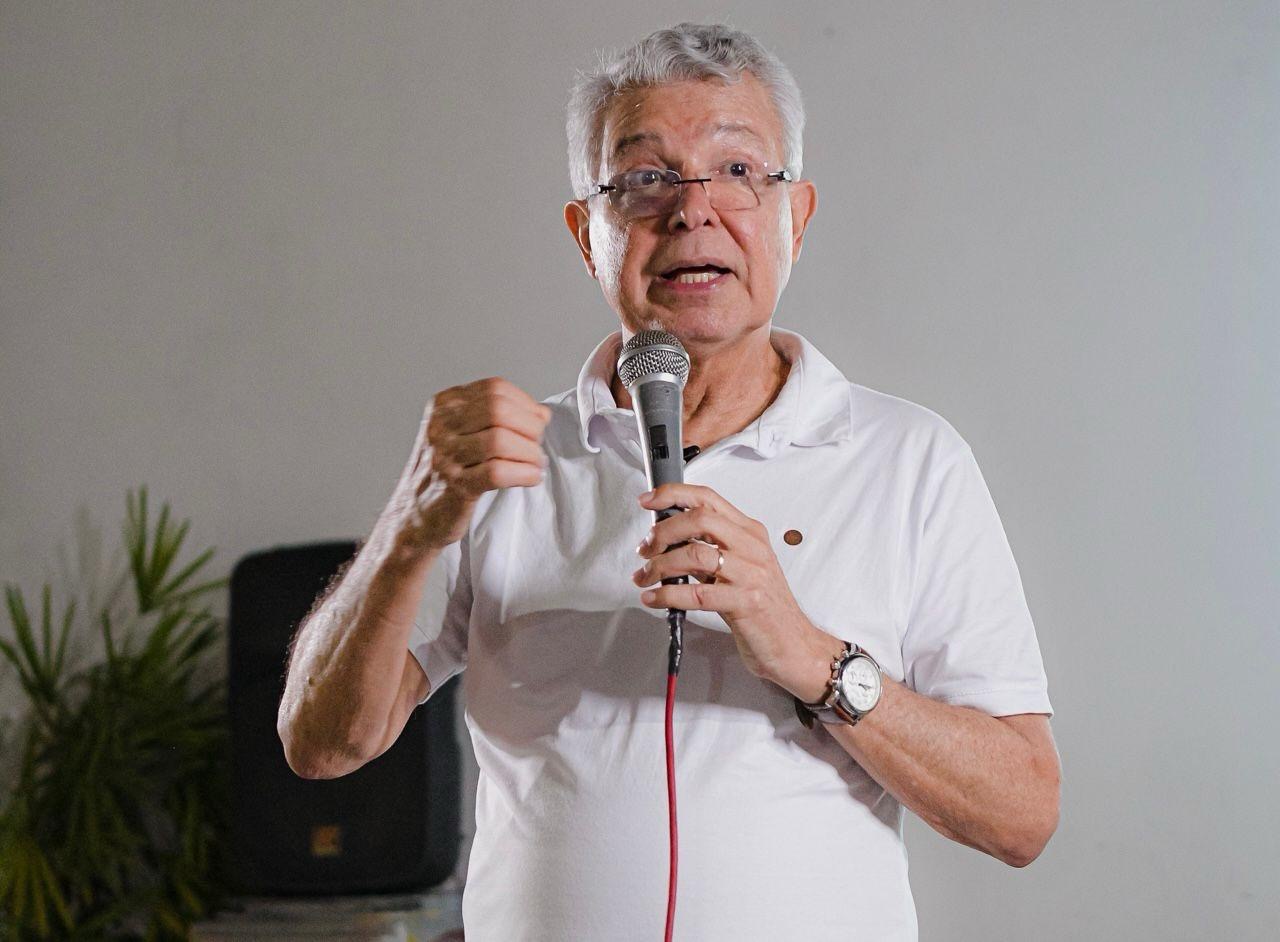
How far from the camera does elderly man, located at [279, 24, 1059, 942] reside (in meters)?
1.21

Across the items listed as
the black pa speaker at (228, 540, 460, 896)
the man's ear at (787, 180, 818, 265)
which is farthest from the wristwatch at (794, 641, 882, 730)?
the black pa speaker at (228, 540, 460, 896)

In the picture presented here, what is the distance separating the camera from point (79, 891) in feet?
11.0

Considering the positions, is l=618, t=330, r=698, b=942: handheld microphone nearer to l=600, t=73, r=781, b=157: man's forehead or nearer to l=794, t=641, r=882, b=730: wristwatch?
l=794, t=641, r=882, b=730: wristwatch

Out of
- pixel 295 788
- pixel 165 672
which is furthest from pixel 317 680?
pixel 165 672

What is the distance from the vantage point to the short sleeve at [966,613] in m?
1.32

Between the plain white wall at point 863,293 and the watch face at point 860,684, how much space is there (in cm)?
189

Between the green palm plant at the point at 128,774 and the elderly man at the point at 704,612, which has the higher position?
the elderly man at the point at 704,612

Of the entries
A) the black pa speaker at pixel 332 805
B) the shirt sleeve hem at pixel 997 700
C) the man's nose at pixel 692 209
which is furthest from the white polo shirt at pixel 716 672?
the black pa speaker at pixel 332 805

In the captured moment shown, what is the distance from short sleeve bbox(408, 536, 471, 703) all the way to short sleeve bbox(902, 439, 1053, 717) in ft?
1.74

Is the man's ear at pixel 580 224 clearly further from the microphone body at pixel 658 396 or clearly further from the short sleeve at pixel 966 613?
the short sleeve at pixel 966 613

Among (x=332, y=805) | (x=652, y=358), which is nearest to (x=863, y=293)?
(x=332, y=805)

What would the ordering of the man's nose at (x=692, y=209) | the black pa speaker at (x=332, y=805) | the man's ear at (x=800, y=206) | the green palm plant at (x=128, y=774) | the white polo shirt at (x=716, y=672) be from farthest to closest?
the green palm plant at (x=128, y=774), the black pa speaker at (x=332, y=805), the man's ear at (x=800, y=206), the man's nose at (x=692, y=209), the white polo shirt at (x=716, y=672)

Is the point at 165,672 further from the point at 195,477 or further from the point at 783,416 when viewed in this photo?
the point at 783,416

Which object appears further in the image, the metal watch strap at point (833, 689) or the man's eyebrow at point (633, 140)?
the man's eyebrow at point (633, 140)
